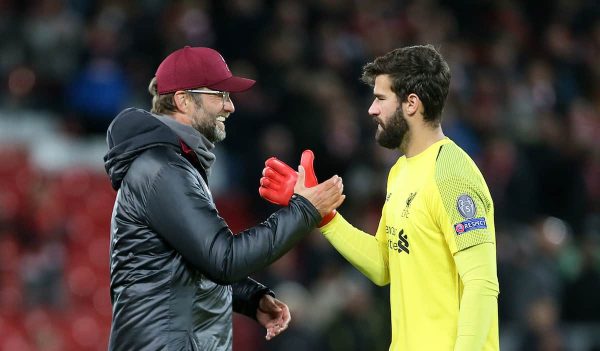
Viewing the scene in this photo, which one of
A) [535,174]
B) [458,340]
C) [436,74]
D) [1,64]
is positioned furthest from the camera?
[535,174]

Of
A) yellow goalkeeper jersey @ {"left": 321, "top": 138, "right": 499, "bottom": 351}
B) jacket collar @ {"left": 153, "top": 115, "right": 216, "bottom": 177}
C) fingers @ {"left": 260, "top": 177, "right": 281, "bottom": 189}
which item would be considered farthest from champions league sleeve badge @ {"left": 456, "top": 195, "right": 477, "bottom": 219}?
jacket collar @ {"left": 153, "top": 115, "right": 216, "bottom": 177}

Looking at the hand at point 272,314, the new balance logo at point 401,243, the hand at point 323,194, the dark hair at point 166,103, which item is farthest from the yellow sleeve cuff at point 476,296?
the dark hair at point 166,103

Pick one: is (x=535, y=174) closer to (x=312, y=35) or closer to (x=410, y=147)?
(x=312, y=35)

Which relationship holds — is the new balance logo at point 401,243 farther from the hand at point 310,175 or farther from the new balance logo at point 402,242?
the hand at point 310,175

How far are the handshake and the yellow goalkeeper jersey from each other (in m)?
0.26

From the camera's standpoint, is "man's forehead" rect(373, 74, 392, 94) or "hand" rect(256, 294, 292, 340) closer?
"man's forehead" rect(373, 74, 392, 94)

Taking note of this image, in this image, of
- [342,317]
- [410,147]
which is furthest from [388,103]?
[342,317]

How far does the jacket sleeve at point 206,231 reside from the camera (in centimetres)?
384

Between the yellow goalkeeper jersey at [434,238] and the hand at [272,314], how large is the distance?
2.01 feet

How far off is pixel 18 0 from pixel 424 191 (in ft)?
25.2

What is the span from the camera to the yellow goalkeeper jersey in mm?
3828

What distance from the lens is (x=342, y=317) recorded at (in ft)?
29.3

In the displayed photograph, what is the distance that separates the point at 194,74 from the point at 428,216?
1.11 meters

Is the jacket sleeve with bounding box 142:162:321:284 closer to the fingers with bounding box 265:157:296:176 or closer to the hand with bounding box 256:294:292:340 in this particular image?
the fingers with bounding box 265:157:296:176
